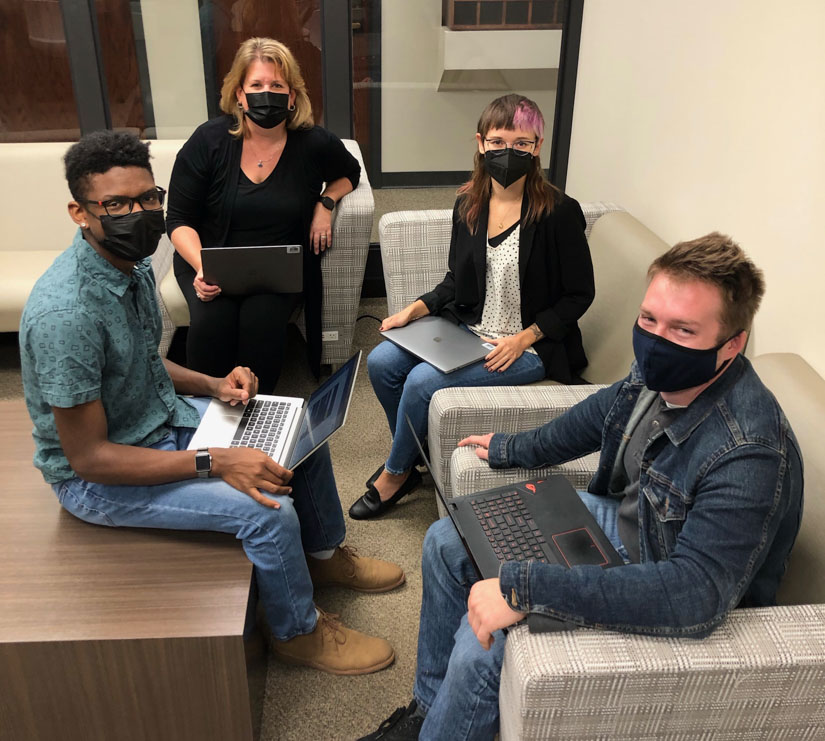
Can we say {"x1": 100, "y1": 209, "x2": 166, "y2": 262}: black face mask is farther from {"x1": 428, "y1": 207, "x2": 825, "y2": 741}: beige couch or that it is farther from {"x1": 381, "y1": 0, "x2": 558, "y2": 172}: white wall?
{"x1": 381, "y1": 0, "x2": 558, "y2": 172}: white wall

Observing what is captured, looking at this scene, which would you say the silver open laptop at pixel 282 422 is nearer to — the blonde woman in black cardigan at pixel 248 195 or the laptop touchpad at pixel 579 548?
the laptop touchpad at pixel 579 548

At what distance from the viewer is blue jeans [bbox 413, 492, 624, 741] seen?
129 cm

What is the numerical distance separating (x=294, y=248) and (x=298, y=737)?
4.67 feet

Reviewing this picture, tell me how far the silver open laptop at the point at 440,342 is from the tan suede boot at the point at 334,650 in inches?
27.9

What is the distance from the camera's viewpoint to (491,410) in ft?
5.97

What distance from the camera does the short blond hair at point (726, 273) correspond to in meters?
1.16

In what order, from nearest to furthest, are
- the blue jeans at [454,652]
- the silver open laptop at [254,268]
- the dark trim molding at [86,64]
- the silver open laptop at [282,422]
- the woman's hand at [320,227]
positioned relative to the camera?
the blue jeans at [454,652] < the silver open laptop at [282,422] < the silver open laptop at [254,268] < the woman's hand at [320,227] < the dark trim molding at [86,64]

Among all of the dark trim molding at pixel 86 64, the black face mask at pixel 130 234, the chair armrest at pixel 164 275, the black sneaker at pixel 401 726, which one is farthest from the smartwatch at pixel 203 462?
the dark trim molding at pixel 86 64

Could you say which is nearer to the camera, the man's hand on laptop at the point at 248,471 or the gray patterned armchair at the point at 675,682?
the gray patterned armchair at the point at 675,682

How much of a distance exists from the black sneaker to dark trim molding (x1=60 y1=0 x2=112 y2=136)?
2.71 m

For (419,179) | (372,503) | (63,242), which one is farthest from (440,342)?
(63,242)

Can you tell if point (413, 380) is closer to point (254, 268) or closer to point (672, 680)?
point (254, 268)

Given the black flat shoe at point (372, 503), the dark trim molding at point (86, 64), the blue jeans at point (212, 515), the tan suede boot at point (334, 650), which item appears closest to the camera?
the blue jeans at point (212, 515)

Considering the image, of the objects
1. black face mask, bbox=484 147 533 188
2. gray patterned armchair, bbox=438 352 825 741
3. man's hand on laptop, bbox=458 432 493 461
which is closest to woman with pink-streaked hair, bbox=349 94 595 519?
black face mask, bbox=484 147 533 188
